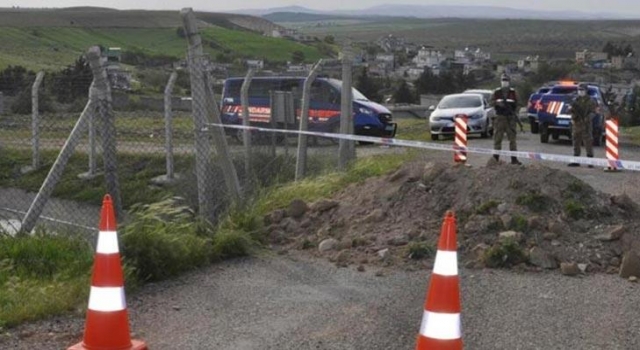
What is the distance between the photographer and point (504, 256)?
8867 millimetres

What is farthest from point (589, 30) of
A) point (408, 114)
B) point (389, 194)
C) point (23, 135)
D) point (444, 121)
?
point (389, 194)

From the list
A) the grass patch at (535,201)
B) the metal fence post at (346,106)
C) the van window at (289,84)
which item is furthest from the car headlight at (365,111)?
the grass patch at (535,201)

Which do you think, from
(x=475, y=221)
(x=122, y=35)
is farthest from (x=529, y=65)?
Result: (x=475, y=221)

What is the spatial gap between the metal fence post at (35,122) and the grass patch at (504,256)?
396 inches

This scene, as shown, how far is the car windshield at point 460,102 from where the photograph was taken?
3062 cm

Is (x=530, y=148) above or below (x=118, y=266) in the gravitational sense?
below

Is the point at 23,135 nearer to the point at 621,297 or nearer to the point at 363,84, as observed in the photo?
the point at 621,297

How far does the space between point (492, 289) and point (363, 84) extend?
104ft

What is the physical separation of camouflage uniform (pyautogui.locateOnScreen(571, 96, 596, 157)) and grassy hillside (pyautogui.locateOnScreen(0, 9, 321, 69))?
22.1 metres

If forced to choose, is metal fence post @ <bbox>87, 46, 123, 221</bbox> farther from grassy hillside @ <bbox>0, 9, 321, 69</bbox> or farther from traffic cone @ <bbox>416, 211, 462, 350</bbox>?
grassy hillside @ <bbox>0, 9, 321, 69</bbox>

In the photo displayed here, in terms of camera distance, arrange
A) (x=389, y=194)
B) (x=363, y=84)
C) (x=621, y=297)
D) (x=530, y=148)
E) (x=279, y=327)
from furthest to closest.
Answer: (x=363, y=84) < (x=530, y=148) < (x=389, y=194) < (x=621, y=297) < (x=279, y=327)

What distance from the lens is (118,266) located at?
6273 mm

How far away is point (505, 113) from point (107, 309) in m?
13.3

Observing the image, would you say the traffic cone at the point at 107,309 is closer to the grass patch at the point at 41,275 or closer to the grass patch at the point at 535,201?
the grass patch at the point at 41,275
